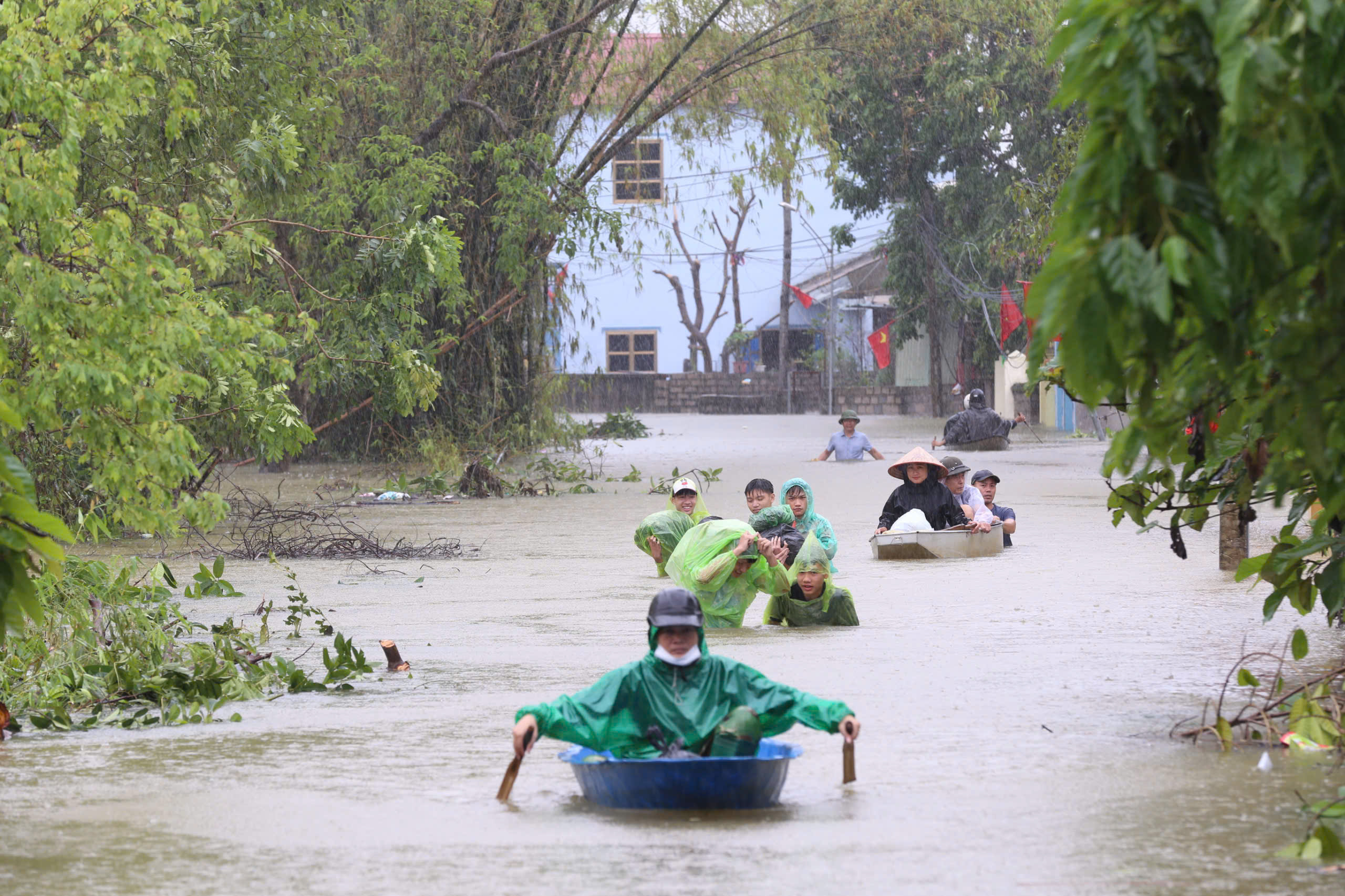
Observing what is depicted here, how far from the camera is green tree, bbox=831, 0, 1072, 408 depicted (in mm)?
39938

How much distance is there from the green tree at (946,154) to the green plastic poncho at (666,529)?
2454 cm

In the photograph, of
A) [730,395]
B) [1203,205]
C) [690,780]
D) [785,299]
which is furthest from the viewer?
[730,395]

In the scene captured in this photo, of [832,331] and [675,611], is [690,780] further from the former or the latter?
[832,331]

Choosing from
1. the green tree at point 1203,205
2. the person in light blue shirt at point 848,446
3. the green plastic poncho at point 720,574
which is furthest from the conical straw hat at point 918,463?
the person in light blue shirt at point 848,446

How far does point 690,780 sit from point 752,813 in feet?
1.01

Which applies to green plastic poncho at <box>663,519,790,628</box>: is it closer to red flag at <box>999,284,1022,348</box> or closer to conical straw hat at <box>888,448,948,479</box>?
conical straw hat at <box>888,448,948,479</box>

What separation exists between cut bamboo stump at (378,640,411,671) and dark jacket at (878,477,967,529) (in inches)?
281

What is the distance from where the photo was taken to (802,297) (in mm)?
51219

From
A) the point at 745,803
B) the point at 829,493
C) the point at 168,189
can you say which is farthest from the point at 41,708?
the point at 829,493

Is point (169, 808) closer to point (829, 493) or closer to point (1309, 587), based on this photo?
point (1309, 587)

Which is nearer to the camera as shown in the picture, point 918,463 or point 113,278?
point 113,278

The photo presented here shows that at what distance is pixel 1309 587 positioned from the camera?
774 centimetres

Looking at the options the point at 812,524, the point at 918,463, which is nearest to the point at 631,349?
the point at 918,463

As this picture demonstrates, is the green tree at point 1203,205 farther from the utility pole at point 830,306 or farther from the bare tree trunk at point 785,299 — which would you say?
the bare tree trunk at point 785,299
